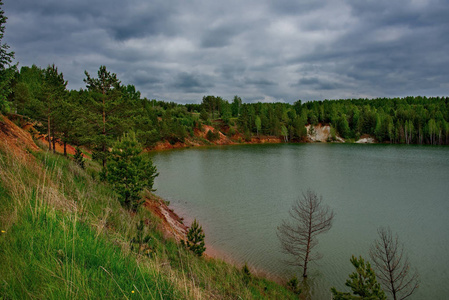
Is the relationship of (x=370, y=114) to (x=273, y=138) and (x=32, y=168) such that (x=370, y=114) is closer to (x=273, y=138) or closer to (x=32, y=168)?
(x=273, y=138)

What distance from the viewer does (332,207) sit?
22609mm

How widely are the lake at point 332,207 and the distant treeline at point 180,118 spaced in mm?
10592

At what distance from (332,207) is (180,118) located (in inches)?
3253

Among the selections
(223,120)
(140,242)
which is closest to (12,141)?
(140,242)

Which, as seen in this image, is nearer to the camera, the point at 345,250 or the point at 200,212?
the point at 345,250

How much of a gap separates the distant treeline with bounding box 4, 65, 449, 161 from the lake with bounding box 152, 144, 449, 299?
10592mm

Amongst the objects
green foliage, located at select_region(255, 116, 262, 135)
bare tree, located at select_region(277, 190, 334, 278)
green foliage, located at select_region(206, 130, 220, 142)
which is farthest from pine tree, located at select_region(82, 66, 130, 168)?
green foliage, located at select_region(255, 116, 262, 135)

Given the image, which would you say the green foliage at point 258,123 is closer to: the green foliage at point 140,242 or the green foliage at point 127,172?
the green foliage at point 127,172

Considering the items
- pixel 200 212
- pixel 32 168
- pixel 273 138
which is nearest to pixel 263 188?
pixel 200 212

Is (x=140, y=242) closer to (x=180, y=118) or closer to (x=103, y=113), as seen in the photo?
(x=103, y=113)

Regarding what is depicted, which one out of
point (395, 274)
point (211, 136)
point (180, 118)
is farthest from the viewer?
point (180, 118)

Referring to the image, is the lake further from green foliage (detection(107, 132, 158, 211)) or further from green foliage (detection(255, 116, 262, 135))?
green foliage (detection(255, 116, 262, 135))

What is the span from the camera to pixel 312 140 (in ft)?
384

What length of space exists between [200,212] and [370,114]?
117202mm
